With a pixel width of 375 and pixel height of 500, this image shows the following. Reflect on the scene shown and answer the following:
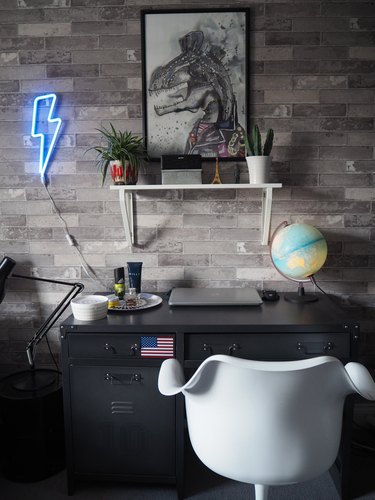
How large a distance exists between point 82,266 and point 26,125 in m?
0.80

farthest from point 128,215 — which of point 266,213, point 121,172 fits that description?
point 266,213

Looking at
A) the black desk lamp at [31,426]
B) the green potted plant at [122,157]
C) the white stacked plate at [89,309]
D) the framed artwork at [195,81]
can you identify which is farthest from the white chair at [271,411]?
the framed artwork at [195,81]

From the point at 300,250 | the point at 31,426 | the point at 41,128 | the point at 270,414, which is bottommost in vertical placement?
the point at 31,426

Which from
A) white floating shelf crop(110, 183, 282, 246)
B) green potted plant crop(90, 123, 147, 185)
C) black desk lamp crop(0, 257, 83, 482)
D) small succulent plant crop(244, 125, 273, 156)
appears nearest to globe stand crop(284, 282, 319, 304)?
white floating shelf crop(110, 183, 282, 246)

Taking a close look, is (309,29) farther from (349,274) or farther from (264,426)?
(264,426)

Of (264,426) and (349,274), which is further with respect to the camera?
(349,274)

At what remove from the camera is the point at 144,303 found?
1.92 meters

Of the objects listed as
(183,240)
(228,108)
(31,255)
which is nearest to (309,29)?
(228,108)

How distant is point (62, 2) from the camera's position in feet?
6.66

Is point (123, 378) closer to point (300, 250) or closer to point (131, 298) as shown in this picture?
point (131, 298)

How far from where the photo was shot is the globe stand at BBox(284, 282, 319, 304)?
77.2 inches

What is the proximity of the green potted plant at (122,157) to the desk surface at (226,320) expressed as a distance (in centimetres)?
66

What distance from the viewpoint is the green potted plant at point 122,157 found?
193 centimetres

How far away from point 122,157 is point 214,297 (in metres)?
0.82
